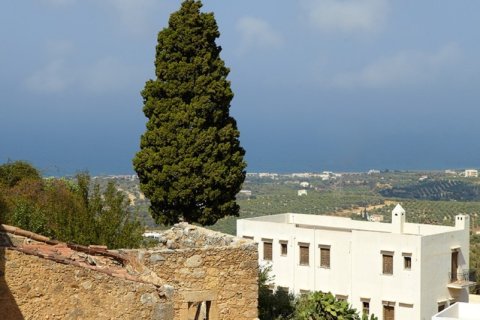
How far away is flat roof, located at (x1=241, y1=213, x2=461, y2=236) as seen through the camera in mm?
42781

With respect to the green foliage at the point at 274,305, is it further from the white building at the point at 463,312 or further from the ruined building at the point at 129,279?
the white building at the point at 463,312

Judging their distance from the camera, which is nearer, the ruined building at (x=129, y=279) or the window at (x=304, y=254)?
the ruined building at (x=129, y=279)

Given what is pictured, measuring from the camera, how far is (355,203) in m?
94.1

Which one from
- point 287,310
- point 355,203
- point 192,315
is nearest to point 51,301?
point 192,315

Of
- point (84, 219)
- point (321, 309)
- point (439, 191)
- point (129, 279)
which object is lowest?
point (321, 309)

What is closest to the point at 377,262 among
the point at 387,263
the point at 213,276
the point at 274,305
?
the point at 387,263

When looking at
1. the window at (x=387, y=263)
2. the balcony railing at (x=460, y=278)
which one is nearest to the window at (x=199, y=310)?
the window at (x=387, y=263)

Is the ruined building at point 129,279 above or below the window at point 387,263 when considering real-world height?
above

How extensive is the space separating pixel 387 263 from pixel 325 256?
329cm

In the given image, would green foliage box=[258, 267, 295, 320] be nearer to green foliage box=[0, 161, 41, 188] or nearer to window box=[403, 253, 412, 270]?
window box=[403, 253, 412, 270]

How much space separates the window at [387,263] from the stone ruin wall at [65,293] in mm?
28852

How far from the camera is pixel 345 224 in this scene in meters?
45.1

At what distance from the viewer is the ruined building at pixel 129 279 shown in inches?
440

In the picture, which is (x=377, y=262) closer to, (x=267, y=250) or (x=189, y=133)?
(x=267, y=250)
